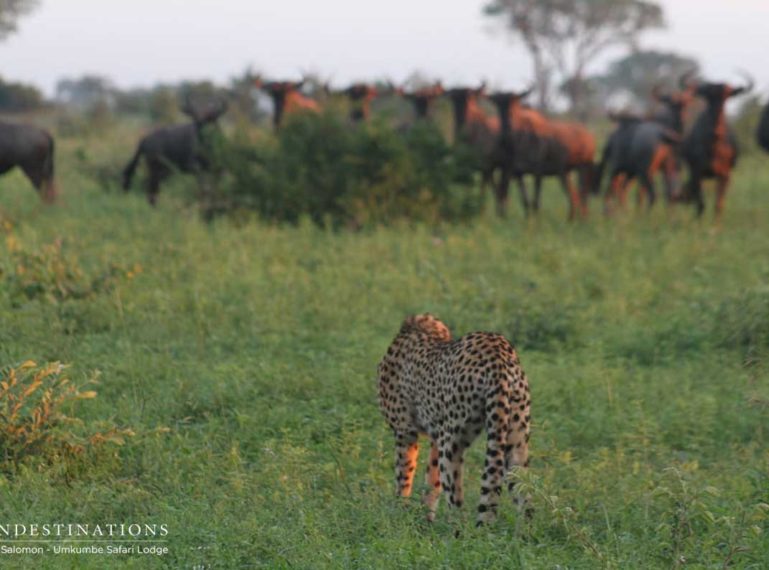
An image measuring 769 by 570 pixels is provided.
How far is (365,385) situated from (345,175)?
6906 millimetres

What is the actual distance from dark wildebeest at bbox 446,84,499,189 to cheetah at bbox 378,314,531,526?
32.9 ft

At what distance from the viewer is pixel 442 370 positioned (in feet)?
16.8

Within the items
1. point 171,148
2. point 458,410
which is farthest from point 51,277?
point 171,148

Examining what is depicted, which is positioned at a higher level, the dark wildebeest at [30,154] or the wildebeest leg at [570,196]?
the dark wildebeest at [30,154]

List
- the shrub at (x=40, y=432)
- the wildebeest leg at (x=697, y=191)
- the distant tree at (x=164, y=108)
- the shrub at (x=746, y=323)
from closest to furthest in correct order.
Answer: the shrub at (x=40, y=432)
the shrub at (x=746, y=323)
the wildebeest leg at (x=697, y=191)
the distant tree at (x=164, y=108)

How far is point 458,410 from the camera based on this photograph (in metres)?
4.95

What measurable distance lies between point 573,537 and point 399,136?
9822mm

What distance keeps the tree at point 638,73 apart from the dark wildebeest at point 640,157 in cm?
3311

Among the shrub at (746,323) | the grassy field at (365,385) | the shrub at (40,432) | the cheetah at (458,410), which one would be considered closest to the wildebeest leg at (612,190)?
the grassy field at (365,385)

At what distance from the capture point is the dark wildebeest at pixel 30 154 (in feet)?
45.5

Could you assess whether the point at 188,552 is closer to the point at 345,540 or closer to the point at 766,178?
the point at 345,540

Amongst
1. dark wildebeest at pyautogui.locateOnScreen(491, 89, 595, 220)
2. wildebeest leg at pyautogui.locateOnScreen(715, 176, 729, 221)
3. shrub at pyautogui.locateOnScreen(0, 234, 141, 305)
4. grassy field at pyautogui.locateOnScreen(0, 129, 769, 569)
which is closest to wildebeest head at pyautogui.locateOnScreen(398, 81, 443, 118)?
dark wildebeest at pyautogui.locateOnScreen(491, 89, 595, 220)

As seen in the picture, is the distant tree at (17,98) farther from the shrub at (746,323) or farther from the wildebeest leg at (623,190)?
the shrub at (746,323)

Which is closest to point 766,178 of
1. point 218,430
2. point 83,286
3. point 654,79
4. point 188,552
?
point 83,286
